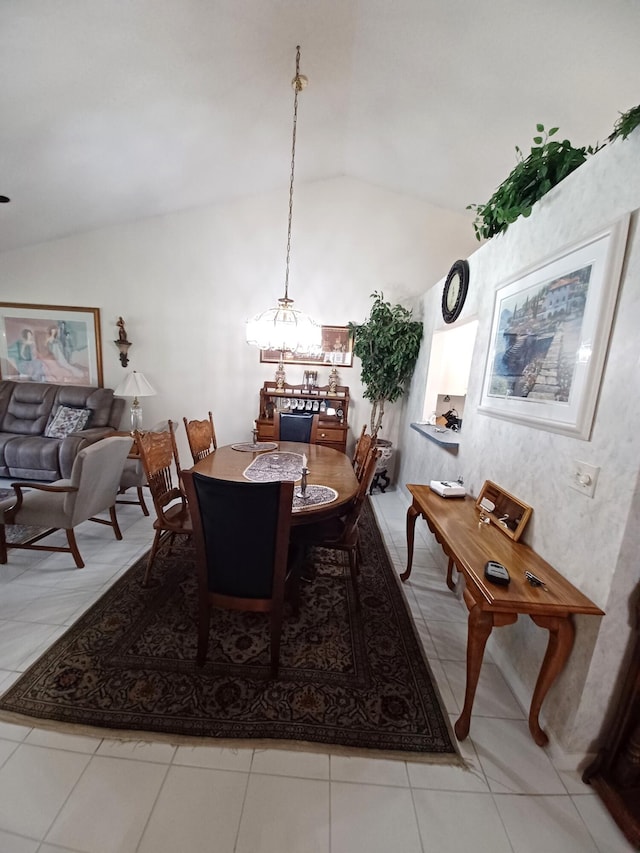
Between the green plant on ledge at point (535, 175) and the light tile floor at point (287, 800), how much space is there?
2.42 m

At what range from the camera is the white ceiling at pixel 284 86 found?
5.27 feet

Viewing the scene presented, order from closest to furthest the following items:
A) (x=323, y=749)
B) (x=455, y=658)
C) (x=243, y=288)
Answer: (x=323, y=749)
(x=455, y=658)
(x=243, y=288)

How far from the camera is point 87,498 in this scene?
2250mm

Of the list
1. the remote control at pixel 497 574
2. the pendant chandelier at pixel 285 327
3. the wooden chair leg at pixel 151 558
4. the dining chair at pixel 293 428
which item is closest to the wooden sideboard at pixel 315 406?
the dining chair at pixel 293 428

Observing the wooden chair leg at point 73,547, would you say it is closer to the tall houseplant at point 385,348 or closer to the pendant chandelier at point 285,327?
the pendant chandelier at point 285,327

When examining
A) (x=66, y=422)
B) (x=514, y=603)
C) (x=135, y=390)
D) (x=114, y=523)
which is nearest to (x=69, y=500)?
(x=114, y=523)

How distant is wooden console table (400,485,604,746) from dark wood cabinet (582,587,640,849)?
17 cm

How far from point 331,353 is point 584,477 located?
3.18 meters

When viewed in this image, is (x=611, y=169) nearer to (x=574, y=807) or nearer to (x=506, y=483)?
(x=506, y=483)

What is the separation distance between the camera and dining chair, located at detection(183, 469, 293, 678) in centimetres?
127

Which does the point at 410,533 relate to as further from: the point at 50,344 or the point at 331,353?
the point at 50,344

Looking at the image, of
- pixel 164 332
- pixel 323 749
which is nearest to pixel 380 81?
pixel 164 332

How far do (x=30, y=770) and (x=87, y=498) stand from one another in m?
1.46

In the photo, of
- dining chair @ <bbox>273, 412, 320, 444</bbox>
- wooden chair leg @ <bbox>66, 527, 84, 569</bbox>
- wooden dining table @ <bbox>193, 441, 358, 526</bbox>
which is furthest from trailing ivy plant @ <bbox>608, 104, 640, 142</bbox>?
wooden chair leg @ <bbox>66, 527, 84, 569</bbox>
